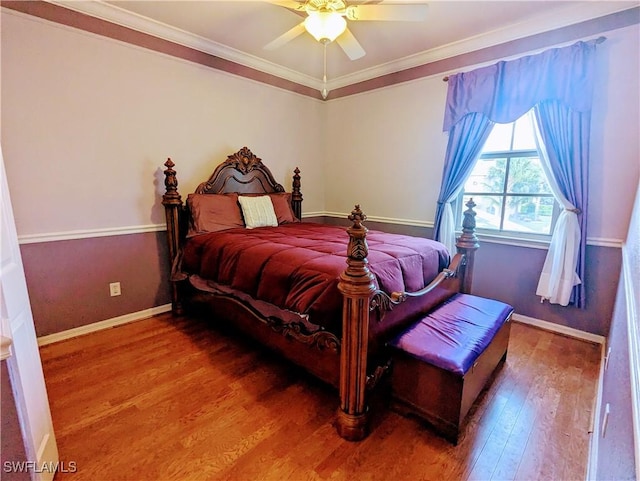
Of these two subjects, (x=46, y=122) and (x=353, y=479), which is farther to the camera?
(x=46, y=122)

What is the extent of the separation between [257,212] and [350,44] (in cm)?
167

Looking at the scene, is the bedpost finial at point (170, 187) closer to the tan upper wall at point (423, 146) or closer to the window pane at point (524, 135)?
the tan upper wall at point (423, 146)

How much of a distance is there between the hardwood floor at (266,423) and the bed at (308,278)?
183 millimetres

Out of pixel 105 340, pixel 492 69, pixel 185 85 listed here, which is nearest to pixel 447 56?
pixel 492 69

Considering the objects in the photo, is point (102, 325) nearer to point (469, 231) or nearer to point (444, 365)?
point (444, 365)

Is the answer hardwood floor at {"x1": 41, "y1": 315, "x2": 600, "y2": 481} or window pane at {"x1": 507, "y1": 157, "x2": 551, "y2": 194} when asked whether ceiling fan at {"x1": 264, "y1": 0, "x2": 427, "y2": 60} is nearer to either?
window pane at {"x1": 507, "y1": 157, "x2": 551, "y2": 194}

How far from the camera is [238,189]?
336 cm

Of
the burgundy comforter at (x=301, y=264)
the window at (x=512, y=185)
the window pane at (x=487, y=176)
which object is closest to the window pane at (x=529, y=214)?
the window at (x=512, y=185)

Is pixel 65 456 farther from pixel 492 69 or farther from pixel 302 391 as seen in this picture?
pixel 492 69

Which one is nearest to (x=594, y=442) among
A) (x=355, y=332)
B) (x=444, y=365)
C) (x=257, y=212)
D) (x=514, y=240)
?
(x=444, y=365)

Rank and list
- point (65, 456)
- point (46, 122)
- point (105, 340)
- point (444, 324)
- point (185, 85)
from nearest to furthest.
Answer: point (65, 456) → point (444, 324) → point (46, 122) → point (105, 340) → point (185, 85)

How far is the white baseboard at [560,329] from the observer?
2496 millimetres

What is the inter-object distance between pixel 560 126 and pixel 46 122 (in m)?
3.91

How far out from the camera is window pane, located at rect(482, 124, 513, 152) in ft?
9.31
